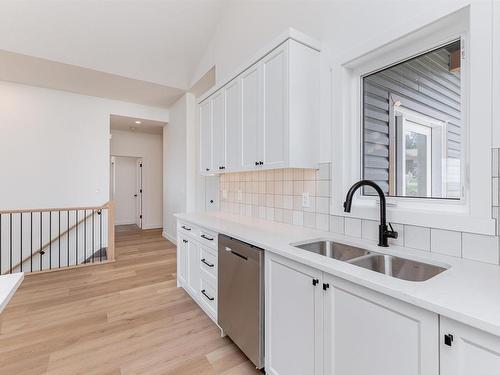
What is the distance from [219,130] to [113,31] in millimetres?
2233

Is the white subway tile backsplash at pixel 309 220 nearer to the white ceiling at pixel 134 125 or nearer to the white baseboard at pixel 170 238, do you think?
the white baseboard at pixel 170 238

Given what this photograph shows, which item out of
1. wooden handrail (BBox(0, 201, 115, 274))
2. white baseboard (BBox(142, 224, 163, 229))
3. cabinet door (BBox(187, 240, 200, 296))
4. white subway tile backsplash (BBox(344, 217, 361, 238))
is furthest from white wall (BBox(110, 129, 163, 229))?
white subway tile backsplash (BBox(344, 217, 361, 238))

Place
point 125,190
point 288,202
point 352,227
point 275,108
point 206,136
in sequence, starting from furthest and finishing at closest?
point 125,190 → point 206,136 → point 288,202 → point 275,108 → point 352,227

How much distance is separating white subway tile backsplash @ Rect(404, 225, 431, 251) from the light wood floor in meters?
1.30

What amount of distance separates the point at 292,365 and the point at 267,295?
1.21 ft

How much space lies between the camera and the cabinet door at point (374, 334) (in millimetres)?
833

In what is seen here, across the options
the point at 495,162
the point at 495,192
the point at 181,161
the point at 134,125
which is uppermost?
the point at 134,125

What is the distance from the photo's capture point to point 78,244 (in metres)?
4.82

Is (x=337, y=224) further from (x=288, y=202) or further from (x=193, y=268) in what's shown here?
(x=193, y=268)

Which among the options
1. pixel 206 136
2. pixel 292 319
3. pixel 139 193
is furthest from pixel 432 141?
pixel 139 193

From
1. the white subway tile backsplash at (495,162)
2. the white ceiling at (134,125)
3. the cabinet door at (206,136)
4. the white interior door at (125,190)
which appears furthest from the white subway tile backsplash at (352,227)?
the white interior door at (125,190)

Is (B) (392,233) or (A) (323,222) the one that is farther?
(A) (323,222)

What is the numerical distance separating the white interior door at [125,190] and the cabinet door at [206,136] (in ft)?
16.9

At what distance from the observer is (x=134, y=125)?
595 centimetres
